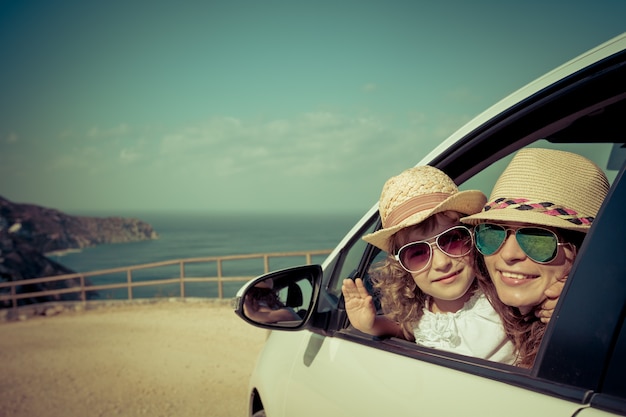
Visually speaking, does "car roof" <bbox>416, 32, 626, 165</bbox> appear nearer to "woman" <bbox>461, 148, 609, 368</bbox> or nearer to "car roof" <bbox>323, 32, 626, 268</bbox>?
"car roof" <bbox>323, 32, 626, 268</bbox>

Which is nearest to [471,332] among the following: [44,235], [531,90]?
[531,90]

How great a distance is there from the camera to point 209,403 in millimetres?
6113

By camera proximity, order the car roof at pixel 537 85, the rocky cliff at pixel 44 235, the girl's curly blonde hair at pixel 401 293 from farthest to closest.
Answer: the rocky cliff at pixel 44 235 → the girl's curly blonde hair at pixel 401 293 → the car roof at pixel 537 85

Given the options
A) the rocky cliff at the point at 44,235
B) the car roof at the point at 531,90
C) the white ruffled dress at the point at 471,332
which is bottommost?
the rocky cliff at the point at 44,235

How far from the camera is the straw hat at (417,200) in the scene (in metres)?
1.50

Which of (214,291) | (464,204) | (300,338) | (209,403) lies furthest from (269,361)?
(214,291)

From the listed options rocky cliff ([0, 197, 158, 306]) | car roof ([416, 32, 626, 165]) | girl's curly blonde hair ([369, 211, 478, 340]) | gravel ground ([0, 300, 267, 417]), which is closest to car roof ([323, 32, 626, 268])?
car roof ([416, 32, 626, 165])

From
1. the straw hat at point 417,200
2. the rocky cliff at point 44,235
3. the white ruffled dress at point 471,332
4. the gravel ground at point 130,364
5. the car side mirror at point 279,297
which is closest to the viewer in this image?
the white ruffled dress at point 471,332

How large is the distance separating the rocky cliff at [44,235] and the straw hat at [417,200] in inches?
1081

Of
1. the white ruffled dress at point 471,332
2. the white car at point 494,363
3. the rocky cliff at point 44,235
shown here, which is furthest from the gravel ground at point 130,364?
the rocky cliff at point 44,235

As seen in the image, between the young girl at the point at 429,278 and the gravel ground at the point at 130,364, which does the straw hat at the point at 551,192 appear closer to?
the young girl at the point at 429,278

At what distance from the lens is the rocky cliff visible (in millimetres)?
39875

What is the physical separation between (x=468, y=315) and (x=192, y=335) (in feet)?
30.5

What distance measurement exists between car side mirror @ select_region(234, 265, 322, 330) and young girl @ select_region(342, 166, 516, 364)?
0.35m
